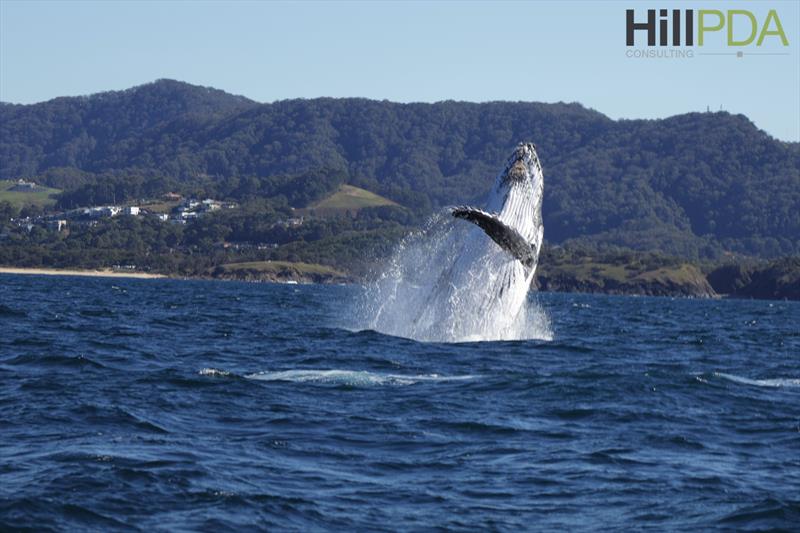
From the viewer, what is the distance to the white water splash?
3312cm

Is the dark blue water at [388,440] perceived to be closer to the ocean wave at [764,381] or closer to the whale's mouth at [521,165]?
the ocean wave at [764,381]

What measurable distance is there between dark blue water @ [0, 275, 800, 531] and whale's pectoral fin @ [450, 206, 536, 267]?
2667 millimetres

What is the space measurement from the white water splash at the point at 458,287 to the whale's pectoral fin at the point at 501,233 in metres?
0.48

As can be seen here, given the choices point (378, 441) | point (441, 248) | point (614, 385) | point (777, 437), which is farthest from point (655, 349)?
point (378, 441)

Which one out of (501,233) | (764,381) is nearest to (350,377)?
Result: (501,233)

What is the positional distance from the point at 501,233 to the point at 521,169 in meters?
3.55

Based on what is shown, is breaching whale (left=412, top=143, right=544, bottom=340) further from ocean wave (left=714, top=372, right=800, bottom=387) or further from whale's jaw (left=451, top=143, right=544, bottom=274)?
ocean wave (left=714, top=372, right=800, bottom=387)

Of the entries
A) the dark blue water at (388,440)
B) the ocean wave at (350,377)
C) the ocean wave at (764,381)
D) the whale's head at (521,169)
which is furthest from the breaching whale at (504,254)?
the ocean wave at (764,381)

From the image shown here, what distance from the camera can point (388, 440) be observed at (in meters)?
19.8

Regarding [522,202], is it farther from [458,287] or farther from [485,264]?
[458,287]

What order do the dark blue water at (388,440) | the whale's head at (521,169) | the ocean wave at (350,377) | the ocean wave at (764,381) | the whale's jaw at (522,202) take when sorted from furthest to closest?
the whale's head at (521,169), the whale's jaw at (522,202), the ocean wave at (764,381), the ocean wave at (350,377), the dark blue water at (388,440)

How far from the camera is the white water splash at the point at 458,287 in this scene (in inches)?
1304

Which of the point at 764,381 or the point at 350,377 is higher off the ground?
the point at 350,377

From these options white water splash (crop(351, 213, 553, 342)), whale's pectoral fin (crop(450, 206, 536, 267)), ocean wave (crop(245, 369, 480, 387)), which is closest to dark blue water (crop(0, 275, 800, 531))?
ocean wave (crop(245, 369, 480, 387))
